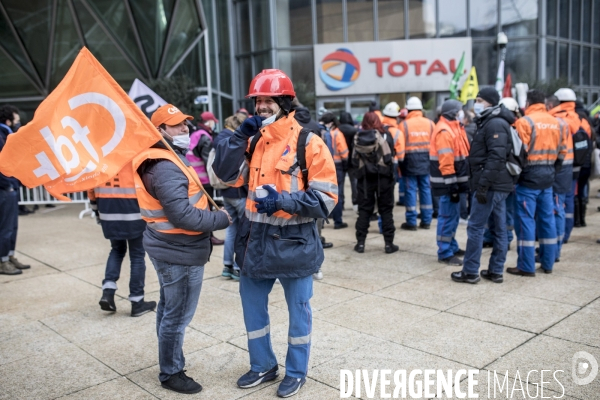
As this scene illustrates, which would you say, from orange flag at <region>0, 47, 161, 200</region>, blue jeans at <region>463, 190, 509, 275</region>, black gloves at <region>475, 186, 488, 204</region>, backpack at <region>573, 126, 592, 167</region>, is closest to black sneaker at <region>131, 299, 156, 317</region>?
orange flag at <region>0, 47, 161, 200</region>

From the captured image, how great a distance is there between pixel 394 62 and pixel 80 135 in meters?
19.4

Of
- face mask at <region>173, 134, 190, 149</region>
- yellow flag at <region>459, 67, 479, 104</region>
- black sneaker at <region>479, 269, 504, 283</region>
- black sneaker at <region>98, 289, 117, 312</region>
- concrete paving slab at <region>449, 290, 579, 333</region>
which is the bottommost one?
concrete paving slab at <region>449, 290, 579, 333</region>

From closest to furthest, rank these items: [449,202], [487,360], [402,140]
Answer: [487,360]
[449,202]
[402,140]

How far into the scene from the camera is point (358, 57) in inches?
867

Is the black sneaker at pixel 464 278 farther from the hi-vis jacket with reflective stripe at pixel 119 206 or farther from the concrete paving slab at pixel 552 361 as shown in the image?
the hi-vis jacket with reflective stripe at pixel 119 206

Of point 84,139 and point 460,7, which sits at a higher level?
point 460,7

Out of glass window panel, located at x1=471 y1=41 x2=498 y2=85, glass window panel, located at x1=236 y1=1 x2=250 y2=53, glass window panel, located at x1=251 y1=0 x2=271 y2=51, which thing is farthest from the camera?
glass window panel, located at x1=236 y1=1 x2=250 y2=53

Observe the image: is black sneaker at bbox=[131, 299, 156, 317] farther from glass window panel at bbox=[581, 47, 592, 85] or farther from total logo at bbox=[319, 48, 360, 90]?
glass window panel at bbox=[581, 47, 592, 85]

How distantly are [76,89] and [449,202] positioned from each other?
186 inches

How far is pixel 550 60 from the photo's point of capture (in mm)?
23031

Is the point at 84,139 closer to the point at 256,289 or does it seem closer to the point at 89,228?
the point at 256,289

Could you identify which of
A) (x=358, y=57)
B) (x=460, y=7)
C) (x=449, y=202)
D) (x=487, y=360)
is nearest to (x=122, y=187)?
(x=487, y=360)

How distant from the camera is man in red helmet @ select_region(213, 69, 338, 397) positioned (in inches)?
138

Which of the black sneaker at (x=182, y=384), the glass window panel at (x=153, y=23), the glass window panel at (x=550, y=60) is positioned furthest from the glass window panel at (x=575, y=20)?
the black sneaker at (x=182, y=384)
